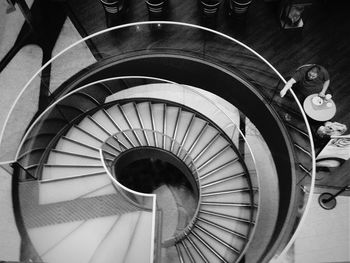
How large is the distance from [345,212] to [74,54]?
7.46m

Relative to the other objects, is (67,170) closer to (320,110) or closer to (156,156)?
(156,156)

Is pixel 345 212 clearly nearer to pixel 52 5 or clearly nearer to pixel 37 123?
pixel 37 123

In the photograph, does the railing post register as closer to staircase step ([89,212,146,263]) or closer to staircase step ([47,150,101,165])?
staircase step ([89,212,146,263])

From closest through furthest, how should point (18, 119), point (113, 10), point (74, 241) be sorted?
point (74, 241), point (18, 119), point (113, 10)

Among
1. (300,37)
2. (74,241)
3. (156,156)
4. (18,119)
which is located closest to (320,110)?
(300,37)

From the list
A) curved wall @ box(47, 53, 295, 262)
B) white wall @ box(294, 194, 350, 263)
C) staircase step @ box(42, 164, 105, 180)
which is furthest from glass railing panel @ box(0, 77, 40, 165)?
white wall @ box(294, 194, 350, 263)

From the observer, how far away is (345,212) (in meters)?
9.17

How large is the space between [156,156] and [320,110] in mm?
4285

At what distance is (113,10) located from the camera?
10.5m

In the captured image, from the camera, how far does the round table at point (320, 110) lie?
30.3 feet

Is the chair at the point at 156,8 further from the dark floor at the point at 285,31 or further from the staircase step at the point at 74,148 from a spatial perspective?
the staircase step at the point at 74,148

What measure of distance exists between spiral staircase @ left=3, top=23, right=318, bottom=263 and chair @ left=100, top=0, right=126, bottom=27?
159cm

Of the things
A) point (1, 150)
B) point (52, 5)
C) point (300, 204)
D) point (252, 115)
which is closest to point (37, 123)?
point (1, 150)

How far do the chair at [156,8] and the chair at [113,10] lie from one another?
2.51ft
